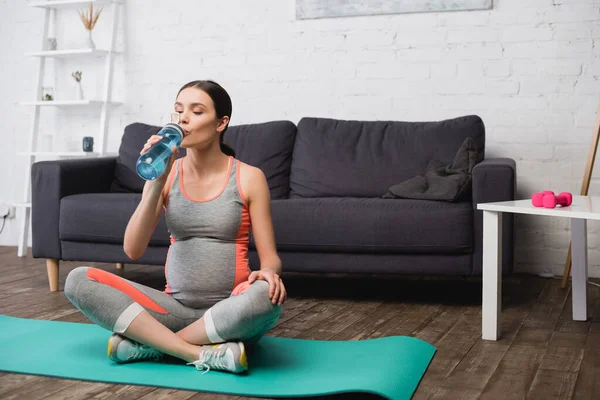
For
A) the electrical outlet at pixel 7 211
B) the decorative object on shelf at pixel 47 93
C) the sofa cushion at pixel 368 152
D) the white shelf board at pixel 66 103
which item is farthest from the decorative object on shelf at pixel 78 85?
the sofa cushion at pixel 368 152

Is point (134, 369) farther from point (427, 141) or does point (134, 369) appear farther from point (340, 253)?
point (427, 141)

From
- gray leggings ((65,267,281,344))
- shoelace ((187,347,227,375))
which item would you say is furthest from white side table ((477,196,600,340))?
shoelace ((187,347,227,375))

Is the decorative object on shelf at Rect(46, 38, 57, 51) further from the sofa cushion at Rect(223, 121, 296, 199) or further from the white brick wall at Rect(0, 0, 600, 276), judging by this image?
the sofa cushion at Rect(223, 121, 296, 199)

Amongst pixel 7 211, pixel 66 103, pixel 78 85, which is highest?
pixel 78 85

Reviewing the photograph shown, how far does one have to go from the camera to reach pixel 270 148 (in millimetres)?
3861

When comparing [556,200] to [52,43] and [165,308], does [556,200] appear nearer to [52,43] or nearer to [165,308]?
[165,308]

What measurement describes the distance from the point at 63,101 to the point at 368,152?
6.61 feet

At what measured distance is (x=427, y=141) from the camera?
3654 mm

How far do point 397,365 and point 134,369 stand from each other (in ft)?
2.45

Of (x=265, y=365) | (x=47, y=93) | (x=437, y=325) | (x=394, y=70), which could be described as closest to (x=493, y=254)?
(x=437, y=325)

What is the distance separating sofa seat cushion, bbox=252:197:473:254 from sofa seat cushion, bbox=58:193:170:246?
1.93 feet

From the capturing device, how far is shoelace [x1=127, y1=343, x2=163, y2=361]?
2.20 m

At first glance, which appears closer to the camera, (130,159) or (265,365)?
(265,365)

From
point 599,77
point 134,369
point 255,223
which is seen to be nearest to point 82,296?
point 134,369
